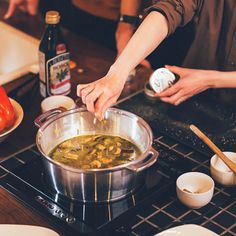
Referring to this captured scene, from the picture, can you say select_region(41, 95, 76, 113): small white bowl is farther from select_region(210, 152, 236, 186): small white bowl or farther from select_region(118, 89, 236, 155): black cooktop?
select_region(210, 152, 236, 186): small white bowl

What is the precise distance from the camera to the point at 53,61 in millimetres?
2051

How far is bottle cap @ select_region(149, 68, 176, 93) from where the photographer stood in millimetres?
1989

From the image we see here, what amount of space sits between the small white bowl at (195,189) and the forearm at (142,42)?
36cm

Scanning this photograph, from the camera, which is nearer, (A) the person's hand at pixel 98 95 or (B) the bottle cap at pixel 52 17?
(A) the person's hand at pixel 98 95

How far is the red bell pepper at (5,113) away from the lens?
1.84m

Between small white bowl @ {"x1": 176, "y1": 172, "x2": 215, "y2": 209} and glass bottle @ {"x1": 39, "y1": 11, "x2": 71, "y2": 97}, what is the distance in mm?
660

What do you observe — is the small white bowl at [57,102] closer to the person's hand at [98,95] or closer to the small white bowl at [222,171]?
the person's hand at [98,95]

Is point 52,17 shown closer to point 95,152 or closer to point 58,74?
point 58,74

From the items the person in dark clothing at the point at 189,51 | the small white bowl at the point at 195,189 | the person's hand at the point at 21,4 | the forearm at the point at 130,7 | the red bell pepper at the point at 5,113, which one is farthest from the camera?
the person's hand at the point at 21,4

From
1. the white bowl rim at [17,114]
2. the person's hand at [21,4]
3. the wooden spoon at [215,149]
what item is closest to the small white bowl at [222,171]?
the wooden spoon at [215,149]

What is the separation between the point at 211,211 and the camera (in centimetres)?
160

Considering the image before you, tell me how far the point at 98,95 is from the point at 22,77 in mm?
654

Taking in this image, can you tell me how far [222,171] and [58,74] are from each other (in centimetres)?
72

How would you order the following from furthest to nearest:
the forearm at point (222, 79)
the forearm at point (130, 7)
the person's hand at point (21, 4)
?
1. the person's hand at point (21, 4)
2. the forearm at point (130, 7)
3. the forearm at point (222, 79)
